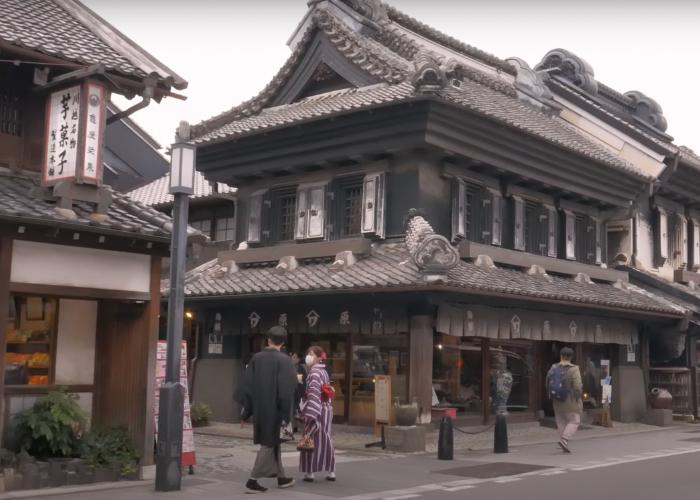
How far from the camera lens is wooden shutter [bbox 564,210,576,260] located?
74.1 ft

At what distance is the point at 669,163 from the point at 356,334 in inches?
463

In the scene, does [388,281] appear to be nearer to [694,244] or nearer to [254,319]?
[254,319]

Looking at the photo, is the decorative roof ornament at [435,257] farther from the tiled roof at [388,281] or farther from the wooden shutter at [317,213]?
the wooden shutter at [317,213]

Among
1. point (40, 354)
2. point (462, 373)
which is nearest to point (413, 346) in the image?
point (462, 373)

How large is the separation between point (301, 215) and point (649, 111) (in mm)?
16123

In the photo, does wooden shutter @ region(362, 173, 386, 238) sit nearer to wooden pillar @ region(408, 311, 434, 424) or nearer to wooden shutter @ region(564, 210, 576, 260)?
wooden pillar @ region(408, 311, 434, 424)

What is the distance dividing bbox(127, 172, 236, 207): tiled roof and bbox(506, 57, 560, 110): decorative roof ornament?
937 centimetres

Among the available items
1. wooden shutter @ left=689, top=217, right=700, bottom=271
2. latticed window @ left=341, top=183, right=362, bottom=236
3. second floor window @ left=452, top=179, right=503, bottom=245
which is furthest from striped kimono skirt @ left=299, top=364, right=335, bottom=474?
wooden shutter @ left=689, top=217, right=700, bottom=271

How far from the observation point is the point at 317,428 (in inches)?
459

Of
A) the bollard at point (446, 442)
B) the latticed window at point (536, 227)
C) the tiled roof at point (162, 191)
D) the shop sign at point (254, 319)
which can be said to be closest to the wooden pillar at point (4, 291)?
the bollard at point (446, 442)

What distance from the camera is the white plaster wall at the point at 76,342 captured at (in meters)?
12.1

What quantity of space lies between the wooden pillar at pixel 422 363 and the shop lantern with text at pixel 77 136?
25.4 ft

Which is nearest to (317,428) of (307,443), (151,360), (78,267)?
(307,443)

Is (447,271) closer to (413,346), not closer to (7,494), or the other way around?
(413,346)
